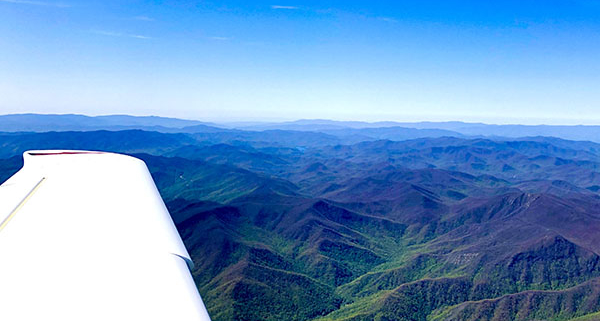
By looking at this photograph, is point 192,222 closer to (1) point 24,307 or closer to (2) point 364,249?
Result: (2) point 364,249

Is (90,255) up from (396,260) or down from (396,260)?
up

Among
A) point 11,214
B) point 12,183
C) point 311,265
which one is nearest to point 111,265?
point 11,214

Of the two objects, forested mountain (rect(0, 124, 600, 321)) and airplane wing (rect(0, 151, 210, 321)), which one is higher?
airplane wing (rect(0, 151, 210, 321))

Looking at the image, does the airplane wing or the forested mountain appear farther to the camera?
the forested mountain

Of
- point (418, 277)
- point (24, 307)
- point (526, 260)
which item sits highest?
point (24, 307)

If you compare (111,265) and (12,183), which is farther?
(12,183)

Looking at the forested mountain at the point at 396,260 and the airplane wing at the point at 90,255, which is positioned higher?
the airplane wing at the point at 90,255

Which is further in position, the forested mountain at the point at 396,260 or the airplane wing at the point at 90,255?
the forested mountain at the point at 396,260

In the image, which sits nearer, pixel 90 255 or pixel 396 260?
pixel 90 255
